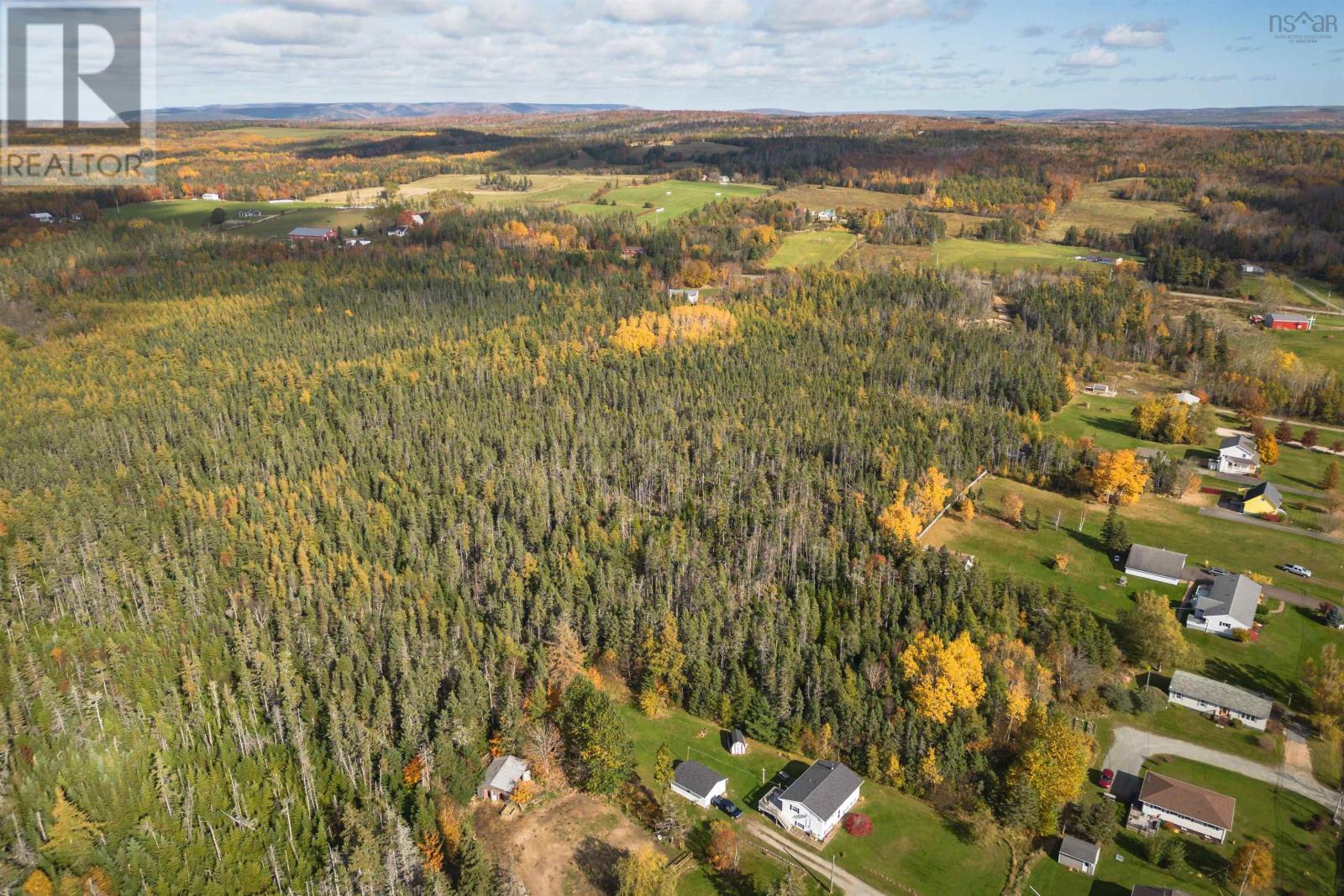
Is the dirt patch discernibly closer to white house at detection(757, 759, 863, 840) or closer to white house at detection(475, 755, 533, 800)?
white house at detection(475, 755, 533, 800)

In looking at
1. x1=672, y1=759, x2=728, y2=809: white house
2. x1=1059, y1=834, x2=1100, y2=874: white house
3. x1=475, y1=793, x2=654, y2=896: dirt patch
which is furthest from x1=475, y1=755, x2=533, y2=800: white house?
x1=1059, y1=834, x2=1100, y2=874: white house

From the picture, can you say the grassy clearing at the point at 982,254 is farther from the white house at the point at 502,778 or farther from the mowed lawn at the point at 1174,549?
the white house at the point at 502,778

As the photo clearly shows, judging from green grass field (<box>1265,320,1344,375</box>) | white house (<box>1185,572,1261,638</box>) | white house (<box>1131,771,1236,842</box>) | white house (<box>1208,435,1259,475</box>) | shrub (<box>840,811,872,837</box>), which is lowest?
shrub (<box>840,811,872,837</box>)

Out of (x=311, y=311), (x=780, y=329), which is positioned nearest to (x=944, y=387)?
(x=780, y=329)

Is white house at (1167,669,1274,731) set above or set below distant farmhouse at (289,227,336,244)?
below

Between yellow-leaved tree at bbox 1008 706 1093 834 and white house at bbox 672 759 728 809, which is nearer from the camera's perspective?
yellow-leaved tree at bbox 1008 706 1093 834

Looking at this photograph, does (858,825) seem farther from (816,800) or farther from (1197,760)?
(1197,760)

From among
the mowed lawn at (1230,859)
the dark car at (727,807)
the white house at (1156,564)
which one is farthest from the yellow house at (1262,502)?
the dark car at (727,807)
